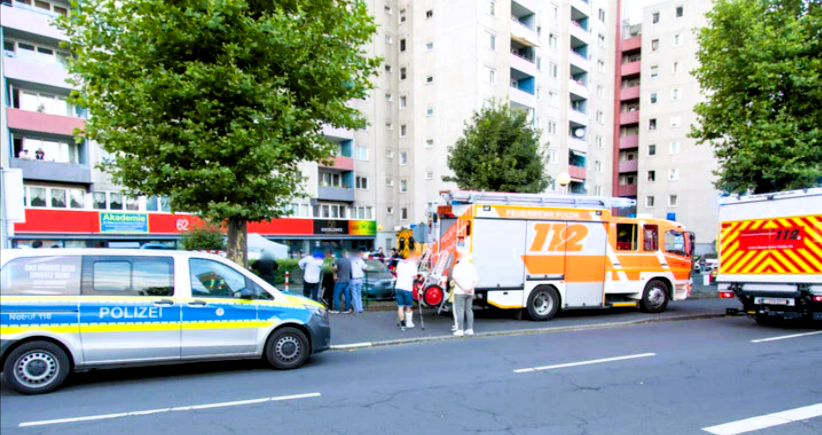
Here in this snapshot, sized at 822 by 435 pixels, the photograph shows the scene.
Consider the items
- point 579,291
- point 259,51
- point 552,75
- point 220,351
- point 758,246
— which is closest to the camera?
point 220,351

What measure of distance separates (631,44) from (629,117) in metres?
7.03

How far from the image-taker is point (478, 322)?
38.8 ft

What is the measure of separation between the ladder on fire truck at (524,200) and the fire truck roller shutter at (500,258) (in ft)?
1.72

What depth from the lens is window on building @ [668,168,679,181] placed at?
1762 inches

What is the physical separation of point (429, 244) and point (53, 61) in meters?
24.8

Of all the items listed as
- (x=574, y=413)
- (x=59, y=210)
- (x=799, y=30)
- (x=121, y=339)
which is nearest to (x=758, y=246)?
(x=799, y=30)

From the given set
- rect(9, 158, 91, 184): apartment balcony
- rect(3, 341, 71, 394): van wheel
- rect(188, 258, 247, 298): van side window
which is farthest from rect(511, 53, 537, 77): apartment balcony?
rect(3, 341, 71, 394): van wheel

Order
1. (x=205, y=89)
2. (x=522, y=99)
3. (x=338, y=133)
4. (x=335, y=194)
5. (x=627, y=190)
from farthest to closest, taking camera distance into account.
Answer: (x=627, y=190) → (x=335, y=194) → (x=522, y=99) → (x=338, y=133) → (x=205, y=89)

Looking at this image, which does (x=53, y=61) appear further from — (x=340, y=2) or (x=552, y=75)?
(x=552, y=75)

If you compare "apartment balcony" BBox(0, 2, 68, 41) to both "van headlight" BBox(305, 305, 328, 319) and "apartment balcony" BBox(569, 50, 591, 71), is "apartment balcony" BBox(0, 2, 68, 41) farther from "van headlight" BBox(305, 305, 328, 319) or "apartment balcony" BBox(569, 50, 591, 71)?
"apartment balcony" BBox(569, 50, 591, 71)

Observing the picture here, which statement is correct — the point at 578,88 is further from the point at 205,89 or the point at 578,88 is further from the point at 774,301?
the point at 205,89

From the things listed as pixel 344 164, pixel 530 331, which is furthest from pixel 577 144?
pixel 530 331

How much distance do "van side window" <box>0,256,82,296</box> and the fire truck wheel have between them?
1247cm

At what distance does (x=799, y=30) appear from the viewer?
14.1 m
